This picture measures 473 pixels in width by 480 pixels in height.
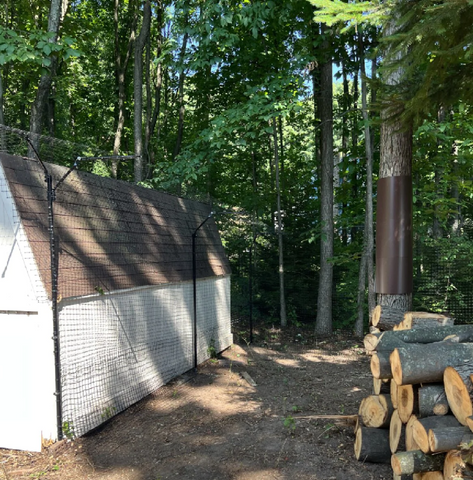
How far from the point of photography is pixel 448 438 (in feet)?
10.0

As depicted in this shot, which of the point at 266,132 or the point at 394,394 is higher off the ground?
the point at 266,132

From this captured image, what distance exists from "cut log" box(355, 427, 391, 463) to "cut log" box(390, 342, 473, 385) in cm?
89

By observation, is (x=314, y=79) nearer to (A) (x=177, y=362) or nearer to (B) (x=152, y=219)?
(B) (x=152, y=219)

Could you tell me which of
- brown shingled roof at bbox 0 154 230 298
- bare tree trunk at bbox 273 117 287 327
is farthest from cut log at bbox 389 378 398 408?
bare tree trunk at bbox 273 117 287 327

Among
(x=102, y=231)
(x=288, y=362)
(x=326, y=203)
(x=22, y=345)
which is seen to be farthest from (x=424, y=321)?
(x=326, y=203)

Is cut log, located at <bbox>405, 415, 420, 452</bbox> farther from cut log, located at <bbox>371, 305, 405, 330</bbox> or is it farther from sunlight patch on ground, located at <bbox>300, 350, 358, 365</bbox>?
sunlight patch on ground, located at <bbox>300, 350, 358, 365</bbox>

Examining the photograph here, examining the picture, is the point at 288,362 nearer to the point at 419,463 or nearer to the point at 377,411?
the point at 377,411

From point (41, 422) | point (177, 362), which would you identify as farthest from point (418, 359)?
point (177, 362)

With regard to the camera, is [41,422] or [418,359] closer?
[418,359]

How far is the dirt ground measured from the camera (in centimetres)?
417

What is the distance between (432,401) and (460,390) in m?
0.31

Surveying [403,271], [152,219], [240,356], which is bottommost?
[240,356]

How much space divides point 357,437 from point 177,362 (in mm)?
3905

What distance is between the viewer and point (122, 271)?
239 inches
